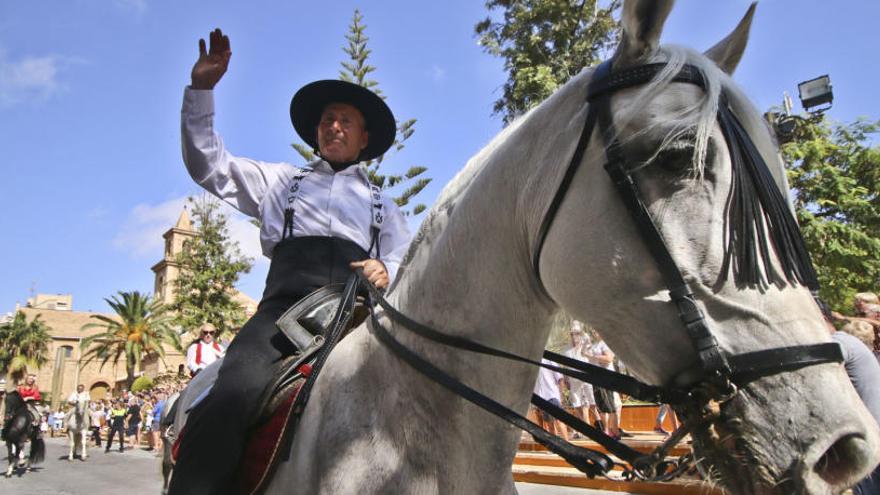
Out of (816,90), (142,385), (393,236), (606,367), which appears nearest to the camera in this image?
(393,236)

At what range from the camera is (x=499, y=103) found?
1747cm

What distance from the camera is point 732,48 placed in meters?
1.76

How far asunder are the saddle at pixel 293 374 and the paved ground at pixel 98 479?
195 inches

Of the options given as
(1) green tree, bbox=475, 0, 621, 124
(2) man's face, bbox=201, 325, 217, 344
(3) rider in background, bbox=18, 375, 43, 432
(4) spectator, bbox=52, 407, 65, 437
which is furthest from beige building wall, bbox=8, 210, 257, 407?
(2) man's face, bbox=201, 325, 217, 344

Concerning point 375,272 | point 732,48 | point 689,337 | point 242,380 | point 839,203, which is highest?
point 839,203

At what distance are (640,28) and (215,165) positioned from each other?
1.99 meters

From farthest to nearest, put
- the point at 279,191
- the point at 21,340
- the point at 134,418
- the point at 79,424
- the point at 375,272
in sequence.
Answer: the point at 21,340 < the point at 134,418 < the point at 79,424 < the point at 279,191 < the point at 375,272

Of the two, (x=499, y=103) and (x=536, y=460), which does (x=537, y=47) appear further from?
(x=536, y=460)

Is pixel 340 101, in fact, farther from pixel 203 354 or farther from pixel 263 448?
pixel 203 354

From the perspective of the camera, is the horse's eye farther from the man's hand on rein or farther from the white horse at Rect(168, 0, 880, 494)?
the man's hand on rein

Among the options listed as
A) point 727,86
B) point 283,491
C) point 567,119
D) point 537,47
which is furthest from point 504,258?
point 537,47

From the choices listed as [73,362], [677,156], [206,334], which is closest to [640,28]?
[677,156]

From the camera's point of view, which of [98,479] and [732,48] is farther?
[98,479]

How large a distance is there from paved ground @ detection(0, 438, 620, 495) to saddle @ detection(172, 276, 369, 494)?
497cm
